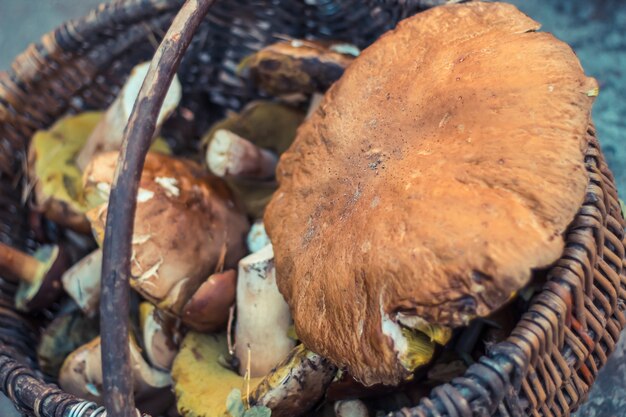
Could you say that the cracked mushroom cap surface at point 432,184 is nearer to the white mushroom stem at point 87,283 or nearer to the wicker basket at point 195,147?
the wicker basket at point 195,147

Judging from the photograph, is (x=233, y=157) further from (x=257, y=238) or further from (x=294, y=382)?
(x=294, y=382)

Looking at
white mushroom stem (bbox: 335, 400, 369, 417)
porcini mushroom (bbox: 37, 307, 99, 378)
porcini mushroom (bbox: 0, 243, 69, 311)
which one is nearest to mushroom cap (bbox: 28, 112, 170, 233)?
porcini mushroom (bbox: 0, 243, 69, 311)

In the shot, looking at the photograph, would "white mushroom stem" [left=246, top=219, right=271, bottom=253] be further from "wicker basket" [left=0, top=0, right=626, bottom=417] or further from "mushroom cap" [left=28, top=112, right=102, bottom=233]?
"wicker basket" [left=0, top=0, right=626, bottom=417]

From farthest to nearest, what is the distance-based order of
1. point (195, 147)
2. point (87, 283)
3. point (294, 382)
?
point (195, 147) < point (87, 283) < point (294, 382)

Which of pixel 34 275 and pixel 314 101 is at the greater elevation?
pixel 314 101

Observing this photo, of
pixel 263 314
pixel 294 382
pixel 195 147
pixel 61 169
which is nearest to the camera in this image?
pixel 294 382

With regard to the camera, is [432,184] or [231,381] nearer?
[432,184]

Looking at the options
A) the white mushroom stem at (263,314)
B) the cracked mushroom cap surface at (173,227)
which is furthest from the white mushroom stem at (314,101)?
the white mushroom stem at (263,314)

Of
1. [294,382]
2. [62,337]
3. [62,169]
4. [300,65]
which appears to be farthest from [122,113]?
[294,382]
